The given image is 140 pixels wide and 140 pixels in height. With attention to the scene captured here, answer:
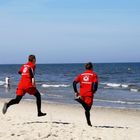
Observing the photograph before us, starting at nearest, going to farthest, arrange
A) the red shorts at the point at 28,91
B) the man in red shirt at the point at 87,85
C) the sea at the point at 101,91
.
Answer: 1. the man in red shirt at the point at 87,85
2. the red shorts at the point at 28,91
3. the sea at the point at 101,91

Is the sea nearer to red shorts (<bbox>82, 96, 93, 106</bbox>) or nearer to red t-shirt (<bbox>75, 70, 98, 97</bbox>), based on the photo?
red shorts (<bbox>82, 96, 93, 106</bbox>)

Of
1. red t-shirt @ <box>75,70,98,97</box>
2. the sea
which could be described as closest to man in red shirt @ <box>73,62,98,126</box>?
red t-shirt @ <box>75,70,98,97</box>

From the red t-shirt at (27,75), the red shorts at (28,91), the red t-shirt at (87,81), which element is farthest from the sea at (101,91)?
the red t-shirt at (27,75)

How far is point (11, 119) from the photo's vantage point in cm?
1178

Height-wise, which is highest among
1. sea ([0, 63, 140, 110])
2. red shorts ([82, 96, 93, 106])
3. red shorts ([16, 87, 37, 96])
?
red shorts ([16, 87, 37, 96])

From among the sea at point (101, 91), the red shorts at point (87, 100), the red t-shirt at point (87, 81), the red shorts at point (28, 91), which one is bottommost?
the sea at point (101, 91)

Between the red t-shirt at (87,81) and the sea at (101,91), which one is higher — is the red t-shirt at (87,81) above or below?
above

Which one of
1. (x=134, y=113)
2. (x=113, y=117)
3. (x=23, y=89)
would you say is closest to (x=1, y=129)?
(x=23, y=89)

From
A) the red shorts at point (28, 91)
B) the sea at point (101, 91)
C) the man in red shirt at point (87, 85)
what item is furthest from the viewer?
the sea at point (101, 91)

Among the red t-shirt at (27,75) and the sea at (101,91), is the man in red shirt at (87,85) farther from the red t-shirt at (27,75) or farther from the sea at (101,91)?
the sea at (101,91)

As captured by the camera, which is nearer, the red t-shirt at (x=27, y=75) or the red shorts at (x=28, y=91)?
the red t-shirt at (x=27, y=75)

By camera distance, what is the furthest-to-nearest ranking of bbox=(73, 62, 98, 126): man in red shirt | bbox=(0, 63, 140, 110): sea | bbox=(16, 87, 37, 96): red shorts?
1. bbox=(0, 63, 140, 110): sea
2. bbox=(16, 87, 37, 96): red shorts
3. bbox=(73, 62, 98, 126): man in red shirt

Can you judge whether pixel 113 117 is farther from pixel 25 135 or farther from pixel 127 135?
pixel 25 135

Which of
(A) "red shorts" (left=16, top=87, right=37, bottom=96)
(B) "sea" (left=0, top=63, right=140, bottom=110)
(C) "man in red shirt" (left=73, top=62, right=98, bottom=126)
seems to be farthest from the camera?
(B) "sea" (left=0, top=63, right=140, bottom=110)
